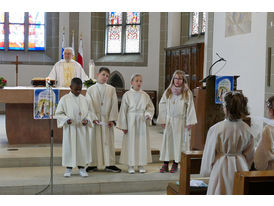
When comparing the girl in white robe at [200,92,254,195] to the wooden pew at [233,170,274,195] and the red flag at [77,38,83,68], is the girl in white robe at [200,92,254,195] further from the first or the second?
the red flag at [77,38,83,68]

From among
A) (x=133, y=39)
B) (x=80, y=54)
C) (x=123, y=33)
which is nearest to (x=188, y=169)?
(x=80, y=54)

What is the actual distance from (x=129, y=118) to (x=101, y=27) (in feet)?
29.3

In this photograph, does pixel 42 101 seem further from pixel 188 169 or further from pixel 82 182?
pixel 188 169

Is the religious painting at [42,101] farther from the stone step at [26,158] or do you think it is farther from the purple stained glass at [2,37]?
the purple stained glass at [2,37]

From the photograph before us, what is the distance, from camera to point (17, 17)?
14.5m

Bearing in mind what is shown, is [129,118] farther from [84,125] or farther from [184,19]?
[184,19]

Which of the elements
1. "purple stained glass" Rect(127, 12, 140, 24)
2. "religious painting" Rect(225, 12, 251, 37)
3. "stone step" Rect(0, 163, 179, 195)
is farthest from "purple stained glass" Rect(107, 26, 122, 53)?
"stone step" Rect(0, 163, 179, 195)

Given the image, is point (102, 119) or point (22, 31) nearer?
point (102, 119)

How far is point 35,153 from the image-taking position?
7.11 m

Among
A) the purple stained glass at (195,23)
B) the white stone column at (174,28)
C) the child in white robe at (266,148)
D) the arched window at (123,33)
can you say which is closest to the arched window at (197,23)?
the purple stained glass at (195,23)

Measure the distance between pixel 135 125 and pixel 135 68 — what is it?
7.93 meters

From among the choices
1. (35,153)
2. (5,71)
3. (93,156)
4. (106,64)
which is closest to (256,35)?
(93,156)

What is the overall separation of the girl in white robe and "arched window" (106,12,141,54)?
11.0m

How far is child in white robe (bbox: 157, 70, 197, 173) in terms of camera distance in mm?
6348
